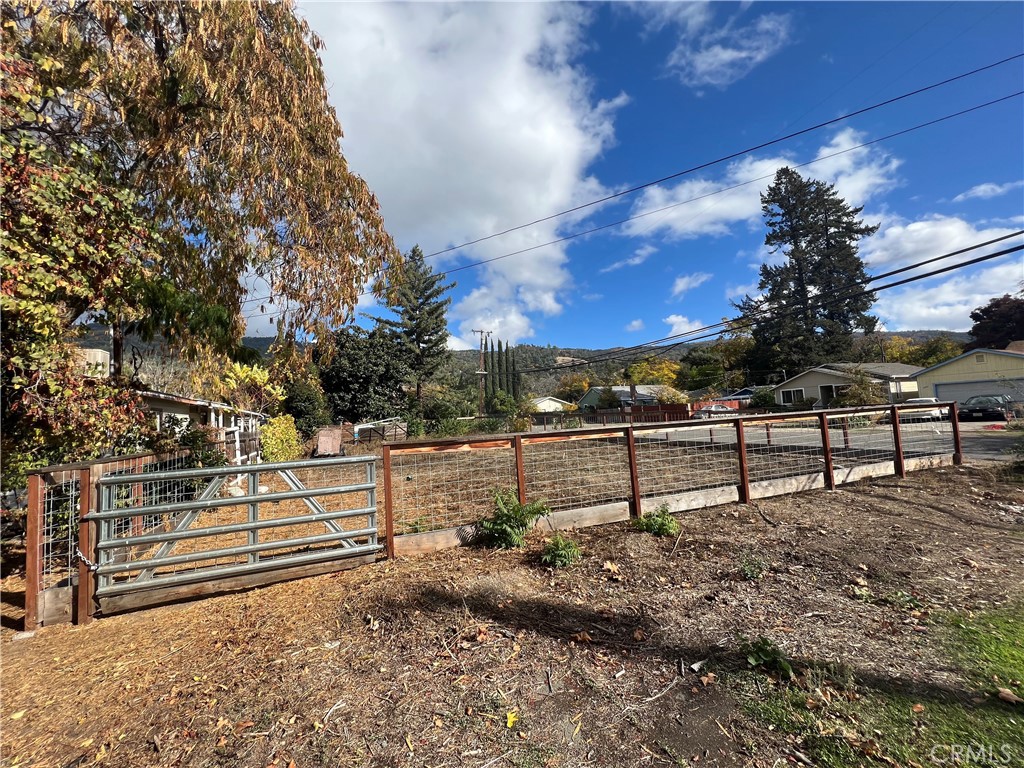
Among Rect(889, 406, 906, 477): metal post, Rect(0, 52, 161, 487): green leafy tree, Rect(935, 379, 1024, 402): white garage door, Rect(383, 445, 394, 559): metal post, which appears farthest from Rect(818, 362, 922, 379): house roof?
Rect(0, 52, 161, 487): green leafy tree

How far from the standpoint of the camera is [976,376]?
1120 inches

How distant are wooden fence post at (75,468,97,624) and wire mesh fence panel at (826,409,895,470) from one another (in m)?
9.25

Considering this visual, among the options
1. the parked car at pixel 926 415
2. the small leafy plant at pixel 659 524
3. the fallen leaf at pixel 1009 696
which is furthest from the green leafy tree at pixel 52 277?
the parked car at pixel 926 415

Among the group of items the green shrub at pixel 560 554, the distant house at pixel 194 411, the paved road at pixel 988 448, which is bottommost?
the paved road at pixel 988 448

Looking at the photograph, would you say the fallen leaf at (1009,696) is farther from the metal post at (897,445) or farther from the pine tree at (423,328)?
the pine tree at (423,328)

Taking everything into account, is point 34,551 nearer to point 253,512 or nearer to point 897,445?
point 253,512

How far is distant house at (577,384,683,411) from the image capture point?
139 feet

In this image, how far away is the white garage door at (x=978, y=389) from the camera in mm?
25641

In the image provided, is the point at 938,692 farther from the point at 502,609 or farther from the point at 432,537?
the point at 432,537

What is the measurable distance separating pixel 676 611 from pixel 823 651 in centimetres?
85

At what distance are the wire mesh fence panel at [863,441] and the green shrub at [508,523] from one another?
570cm

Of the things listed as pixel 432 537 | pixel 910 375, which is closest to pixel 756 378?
pixel 910 375

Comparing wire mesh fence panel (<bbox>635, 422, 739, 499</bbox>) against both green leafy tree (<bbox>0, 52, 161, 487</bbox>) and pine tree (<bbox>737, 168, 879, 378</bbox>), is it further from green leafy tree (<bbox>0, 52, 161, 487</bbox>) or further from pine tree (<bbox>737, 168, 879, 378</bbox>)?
pine tree (<bbox>737, 168, 879, 378</bbox>)

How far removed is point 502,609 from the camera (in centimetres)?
317
